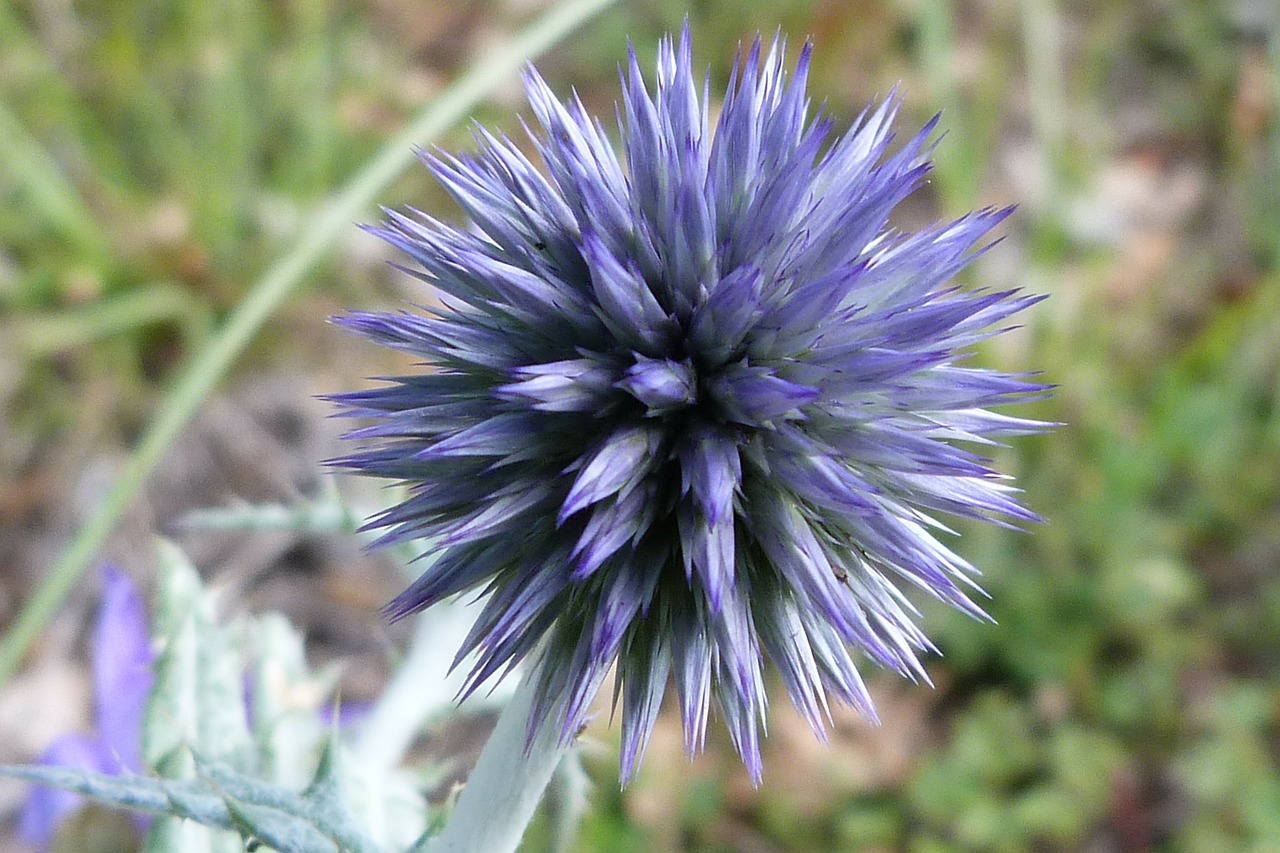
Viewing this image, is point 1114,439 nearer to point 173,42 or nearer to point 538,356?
point 538,356

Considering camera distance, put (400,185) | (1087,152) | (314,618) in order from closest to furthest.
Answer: (314,618)
(400,185)
(1087,152)

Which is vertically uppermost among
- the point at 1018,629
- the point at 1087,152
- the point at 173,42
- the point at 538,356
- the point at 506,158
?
the point at 173,42

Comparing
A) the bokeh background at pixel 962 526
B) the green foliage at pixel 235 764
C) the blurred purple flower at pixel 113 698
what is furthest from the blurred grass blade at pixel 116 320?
the green foliage at pixel 235 764

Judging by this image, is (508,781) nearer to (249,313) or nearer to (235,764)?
(235,764)

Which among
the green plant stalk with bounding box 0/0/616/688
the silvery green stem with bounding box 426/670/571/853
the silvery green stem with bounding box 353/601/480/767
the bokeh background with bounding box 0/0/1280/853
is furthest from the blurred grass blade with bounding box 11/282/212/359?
the silvery green stem with bounding box 426/670/571/853

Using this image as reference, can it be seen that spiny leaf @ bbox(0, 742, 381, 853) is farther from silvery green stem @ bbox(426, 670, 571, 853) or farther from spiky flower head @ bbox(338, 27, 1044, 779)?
spiky flower head @ bbox(338, 27, 1044, 779)

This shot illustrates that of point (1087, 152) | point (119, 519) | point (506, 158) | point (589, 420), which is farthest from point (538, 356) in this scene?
point (1087, 152)
